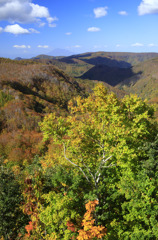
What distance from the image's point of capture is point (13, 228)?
18031mm

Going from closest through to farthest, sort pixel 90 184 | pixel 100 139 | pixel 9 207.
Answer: pixel 100 139
pixel 9 207
pixel 90 184

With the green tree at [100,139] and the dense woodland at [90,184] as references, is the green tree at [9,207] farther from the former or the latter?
the green tree at [100,139]

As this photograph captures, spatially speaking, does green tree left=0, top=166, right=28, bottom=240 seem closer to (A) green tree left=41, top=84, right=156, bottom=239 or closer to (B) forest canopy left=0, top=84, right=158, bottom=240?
(B) forest canopy left=0, top=84, right=158, bottom=240

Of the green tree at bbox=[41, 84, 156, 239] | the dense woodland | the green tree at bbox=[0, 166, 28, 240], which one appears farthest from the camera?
the green tree at bbox=[0, 166, 28, 240]

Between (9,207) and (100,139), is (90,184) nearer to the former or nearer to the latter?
(100,139)

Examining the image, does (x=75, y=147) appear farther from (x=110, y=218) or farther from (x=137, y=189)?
(x=110, y=218)

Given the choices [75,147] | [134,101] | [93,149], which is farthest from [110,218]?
[134,101]

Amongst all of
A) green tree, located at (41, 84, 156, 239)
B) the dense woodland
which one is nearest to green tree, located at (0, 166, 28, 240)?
the dense woodland

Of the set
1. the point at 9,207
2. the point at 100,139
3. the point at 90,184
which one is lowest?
the point at 9,207

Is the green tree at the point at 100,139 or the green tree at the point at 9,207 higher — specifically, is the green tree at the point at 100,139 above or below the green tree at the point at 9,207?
above

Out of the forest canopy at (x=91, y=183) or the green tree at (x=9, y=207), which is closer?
the forest canopy at (x=91, y=183)

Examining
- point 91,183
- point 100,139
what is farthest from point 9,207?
point 100,139

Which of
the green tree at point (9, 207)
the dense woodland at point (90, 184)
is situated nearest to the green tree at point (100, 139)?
the dense woodland at point (90, 184)

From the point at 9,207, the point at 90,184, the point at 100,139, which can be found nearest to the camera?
the point at 100,139
